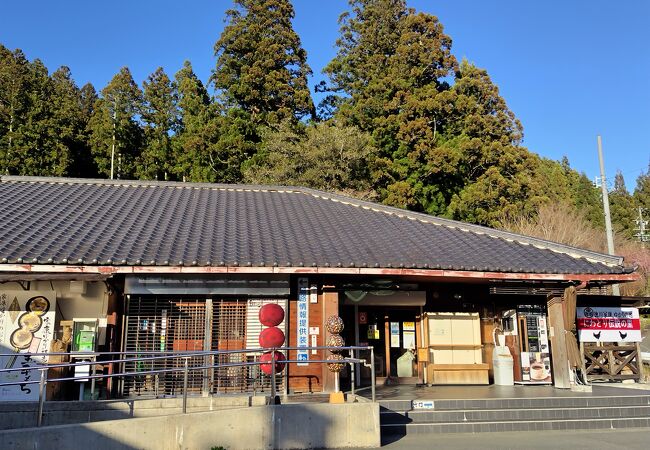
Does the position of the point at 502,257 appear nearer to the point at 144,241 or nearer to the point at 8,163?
the point at 144,241

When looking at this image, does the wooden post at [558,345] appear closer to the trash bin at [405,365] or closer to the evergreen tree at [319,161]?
the trash bin at [405,365]

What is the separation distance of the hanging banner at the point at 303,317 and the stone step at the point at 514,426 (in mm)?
2835

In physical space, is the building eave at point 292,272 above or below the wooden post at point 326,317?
above

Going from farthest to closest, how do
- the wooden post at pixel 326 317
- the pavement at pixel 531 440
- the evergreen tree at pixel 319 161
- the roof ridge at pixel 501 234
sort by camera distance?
the evergreen tree at pixel 319 161
the roof ridge at pixel 501 234
the wooden post at pixel 326 317
the pavement at pixel 531 440

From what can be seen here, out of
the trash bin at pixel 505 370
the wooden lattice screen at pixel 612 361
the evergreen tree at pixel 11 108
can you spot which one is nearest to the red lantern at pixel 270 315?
the trash bin at pixel 505 370

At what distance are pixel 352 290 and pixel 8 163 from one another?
84.1 feet

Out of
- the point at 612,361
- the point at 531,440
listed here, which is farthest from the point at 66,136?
the point at 531,440

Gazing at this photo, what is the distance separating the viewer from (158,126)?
36.1 m

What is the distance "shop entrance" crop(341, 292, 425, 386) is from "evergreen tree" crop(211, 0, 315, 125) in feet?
62.9

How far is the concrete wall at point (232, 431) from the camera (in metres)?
6.55

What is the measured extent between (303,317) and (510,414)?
4.47 m

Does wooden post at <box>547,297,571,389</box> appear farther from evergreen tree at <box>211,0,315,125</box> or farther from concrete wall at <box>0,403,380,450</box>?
evergreen tree at <box>211,0,315,125</box>

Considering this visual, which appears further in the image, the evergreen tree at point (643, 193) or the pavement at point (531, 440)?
the evergreen tree at point (643, 193)

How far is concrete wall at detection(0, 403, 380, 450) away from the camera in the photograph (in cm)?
655
